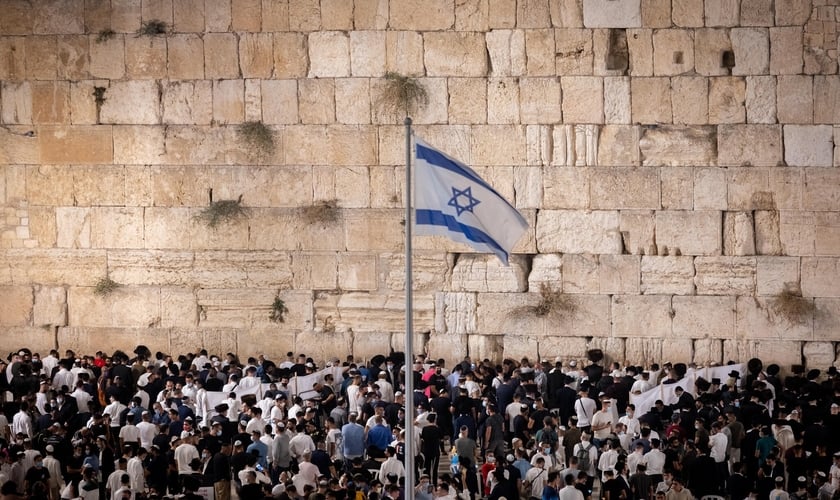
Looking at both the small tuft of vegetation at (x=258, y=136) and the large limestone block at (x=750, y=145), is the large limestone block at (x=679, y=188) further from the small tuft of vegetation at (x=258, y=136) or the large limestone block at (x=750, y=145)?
the small tuft of vegetation at (x=258, y=136)

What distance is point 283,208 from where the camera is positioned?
23.5 m

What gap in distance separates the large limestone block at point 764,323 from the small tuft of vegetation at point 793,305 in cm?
3

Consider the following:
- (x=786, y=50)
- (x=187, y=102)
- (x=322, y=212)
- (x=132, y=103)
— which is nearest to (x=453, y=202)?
(x=322, y=212)

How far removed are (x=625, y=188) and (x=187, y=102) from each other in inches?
322

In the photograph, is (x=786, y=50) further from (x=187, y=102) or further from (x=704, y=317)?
(x=187, y=102)

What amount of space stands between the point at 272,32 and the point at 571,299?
7321 mm

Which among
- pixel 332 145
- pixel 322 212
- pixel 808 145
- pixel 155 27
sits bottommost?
pixel 322 212

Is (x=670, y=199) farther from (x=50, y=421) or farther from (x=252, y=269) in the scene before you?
(x=50, y=421)

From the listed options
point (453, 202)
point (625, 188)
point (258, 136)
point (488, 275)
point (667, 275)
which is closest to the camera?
point (453, 202)

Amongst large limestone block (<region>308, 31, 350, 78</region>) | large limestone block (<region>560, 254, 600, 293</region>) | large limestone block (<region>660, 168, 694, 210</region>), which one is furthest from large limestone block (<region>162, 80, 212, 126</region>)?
large limestone block (<region>660, 168, 694, 210</region>)

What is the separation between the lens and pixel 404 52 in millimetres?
23125

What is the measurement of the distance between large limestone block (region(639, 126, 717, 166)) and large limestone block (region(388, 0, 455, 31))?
407cm

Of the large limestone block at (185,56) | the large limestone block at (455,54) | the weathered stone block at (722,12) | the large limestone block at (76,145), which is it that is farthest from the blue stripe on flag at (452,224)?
the large limestone block at (76,145)

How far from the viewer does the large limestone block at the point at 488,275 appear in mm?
22922
